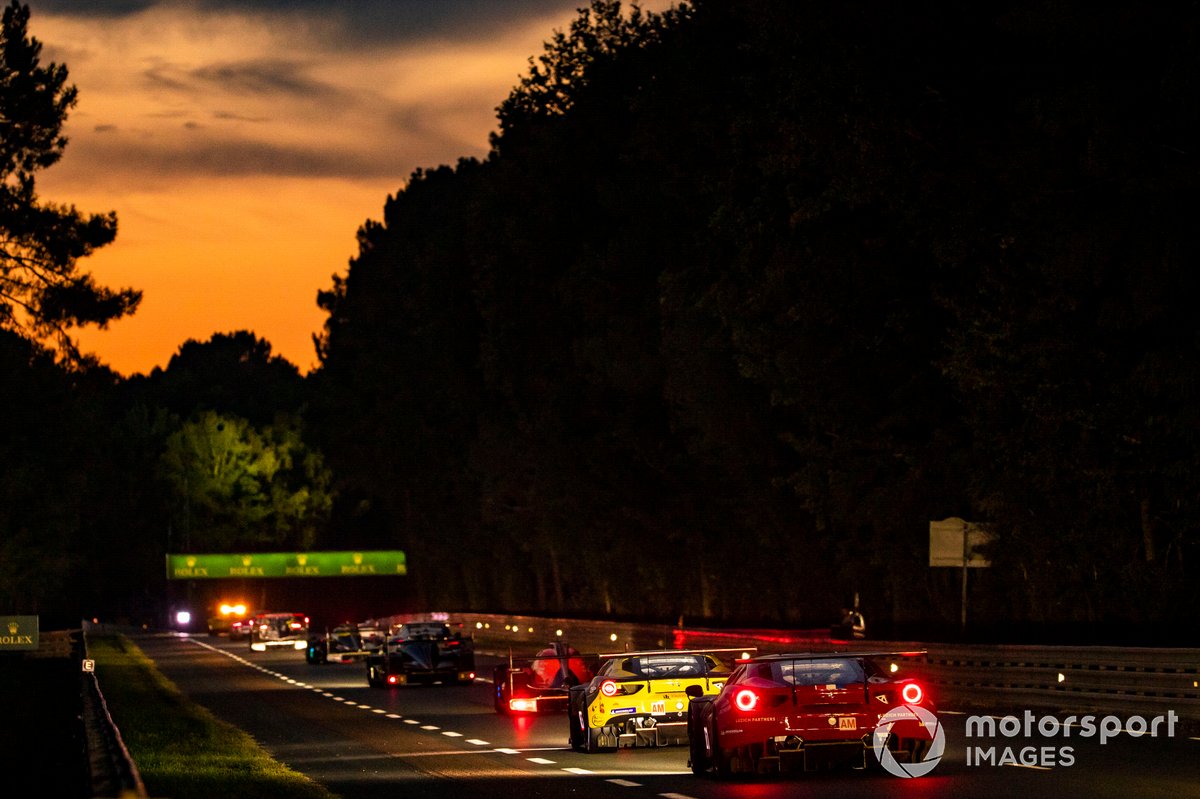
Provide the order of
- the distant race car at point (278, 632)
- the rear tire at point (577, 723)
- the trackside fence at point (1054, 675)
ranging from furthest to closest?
the distant race car at point (278, 632) → the trackside fence at point (1054, 675) → the rear tire at point (577, 723)

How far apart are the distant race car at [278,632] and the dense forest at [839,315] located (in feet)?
35.3

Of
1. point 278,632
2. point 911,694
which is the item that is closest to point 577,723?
point 911,694

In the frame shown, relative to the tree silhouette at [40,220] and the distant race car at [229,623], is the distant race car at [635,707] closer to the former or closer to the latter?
the tree silhouette at [40,220]

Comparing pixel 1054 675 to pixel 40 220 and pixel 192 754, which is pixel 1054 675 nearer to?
pixel 192 754

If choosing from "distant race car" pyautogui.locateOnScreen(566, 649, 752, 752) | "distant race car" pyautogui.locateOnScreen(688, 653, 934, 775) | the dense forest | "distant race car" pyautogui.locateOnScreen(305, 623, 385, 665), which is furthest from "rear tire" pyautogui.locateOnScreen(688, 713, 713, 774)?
"distant race car" pyautogui.locateOnScreen(305, 623, 385, 665)

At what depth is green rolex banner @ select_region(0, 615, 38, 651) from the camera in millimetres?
54531

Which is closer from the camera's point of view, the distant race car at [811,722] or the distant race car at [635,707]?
the distant race car at [811,722]

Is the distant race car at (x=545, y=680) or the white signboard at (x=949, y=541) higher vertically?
the white signboard at (x=949, y=541)

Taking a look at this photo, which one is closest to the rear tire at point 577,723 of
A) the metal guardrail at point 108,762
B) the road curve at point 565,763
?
the road curve at point 565,763

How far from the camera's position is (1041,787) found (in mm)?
17766

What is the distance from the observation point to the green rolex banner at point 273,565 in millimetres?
128250

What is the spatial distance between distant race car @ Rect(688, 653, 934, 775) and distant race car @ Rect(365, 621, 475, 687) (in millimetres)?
25251

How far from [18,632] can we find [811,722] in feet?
132

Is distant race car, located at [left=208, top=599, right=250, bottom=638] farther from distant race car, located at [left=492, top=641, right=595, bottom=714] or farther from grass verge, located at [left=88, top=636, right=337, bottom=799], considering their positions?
distant race car, located at [left=492, top=641, right=595, bottom=714]
